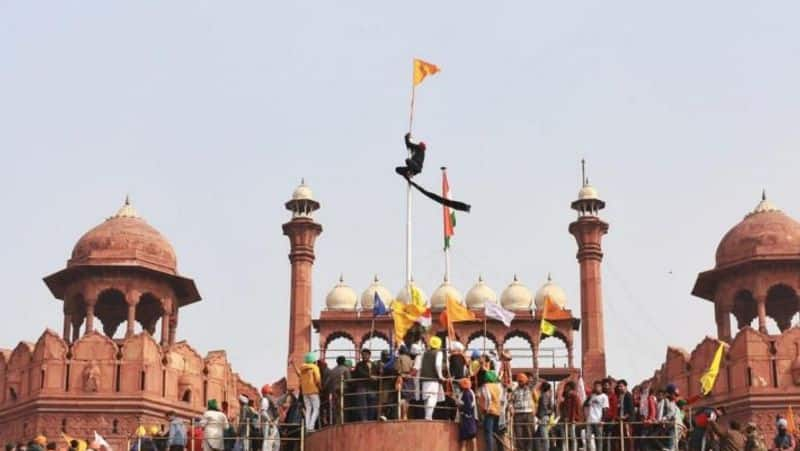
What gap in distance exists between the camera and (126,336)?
Result: 32.0m

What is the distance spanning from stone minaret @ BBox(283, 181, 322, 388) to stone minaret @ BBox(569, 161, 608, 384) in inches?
251

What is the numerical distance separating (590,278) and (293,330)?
23.6 feet

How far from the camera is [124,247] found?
111ft

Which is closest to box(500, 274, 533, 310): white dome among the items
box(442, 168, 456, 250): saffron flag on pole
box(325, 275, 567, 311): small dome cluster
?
box(325, 275, 567, 311): small dome cluster

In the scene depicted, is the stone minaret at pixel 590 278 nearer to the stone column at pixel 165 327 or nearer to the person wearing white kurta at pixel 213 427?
the stone column at pixel 165 327

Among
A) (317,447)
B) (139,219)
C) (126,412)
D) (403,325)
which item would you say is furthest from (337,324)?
(317,447)

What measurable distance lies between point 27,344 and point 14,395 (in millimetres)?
1092

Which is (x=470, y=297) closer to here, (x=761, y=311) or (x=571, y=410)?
(x=761, y=311)

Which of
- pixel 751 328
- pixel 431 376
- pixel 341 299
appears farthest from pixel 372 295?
pixel 431 376

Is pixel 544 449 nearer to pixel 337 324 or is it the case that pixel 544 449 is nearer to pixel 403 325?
pixel 403 325

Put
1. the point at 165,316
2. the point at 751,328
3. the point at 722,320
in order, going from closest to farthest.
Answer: the point at 751,328 → the point at 722,320 → the point at 165,316

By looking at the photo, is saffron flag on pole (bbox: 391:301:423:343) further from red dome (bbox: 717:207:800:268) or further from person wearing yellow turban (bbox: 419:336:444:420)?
red dome (bbox: 717:207:800:268)

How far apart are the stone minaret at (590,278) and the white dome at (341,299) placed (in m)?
5.95

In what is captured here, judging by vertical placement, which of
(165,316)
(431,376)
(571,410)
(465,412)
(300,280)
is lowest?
(465,412)
